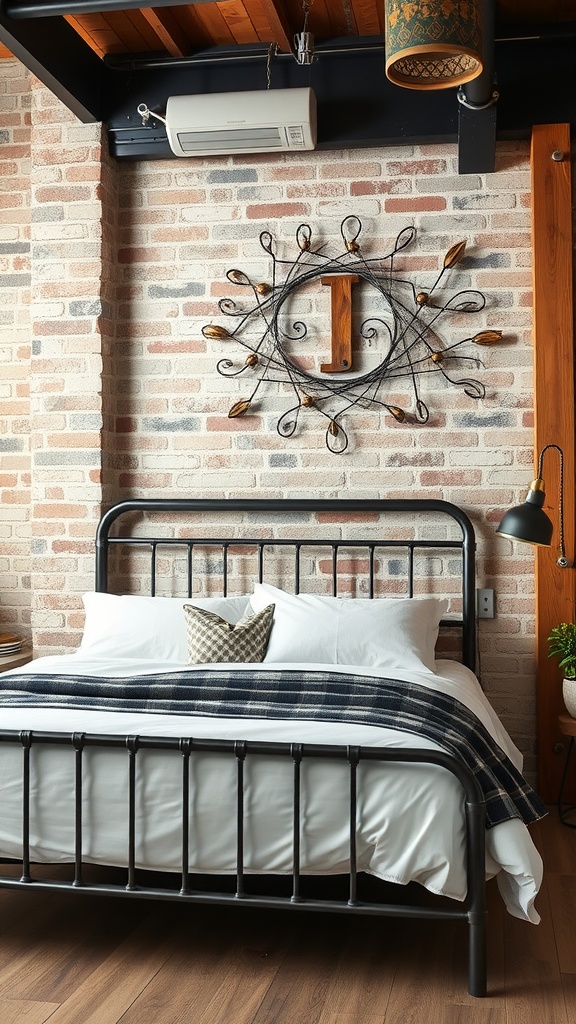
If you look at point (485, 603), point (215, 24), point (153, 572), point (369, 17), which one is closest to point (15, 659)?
point (153, 572)

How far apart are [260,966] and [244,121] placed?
9.24 ft

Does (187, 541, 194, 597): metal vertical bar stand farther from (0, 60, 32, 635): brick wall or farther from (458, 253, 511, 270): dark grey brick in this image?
(458, 253, 511, 270): dark grey brick

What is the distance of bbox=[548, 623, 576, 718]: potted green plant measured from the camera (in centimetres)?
338

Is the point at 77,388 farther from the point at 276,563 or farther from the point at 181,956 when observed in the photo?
the point at 181,956

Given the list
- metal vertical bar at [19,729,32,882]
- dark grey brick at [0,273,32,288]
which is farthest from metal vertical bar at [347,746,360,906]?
dark grey brick at [0,273,32,288]

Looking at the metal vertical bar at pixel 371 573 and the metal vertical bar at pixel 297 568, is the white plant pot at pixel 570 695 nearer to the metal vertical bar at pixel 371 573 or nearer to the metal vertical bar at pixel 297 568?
the metal vertical bar at pixel 371 573

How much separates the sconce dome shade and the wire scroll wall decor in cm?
78

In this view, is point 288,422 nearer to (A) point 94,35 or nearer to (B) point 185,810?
(A) point 94,35

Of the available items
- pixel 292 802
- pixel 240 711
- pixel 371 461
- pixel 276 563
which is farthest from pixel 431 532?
pixel 292 802

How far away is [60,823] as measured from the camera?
239 cm

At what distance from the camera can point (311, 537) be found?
3.84 metres

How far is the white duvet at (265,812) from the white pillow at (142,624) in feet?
2.81

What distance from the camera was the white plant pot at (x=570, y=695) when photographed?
132 inches

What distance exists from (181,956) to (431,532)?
73.9 inches
